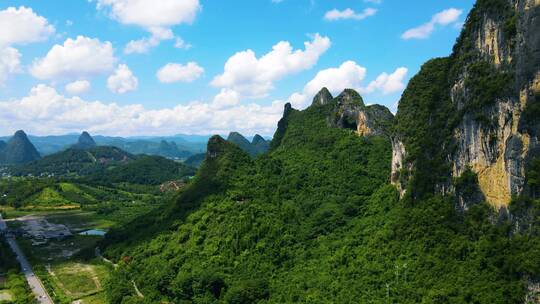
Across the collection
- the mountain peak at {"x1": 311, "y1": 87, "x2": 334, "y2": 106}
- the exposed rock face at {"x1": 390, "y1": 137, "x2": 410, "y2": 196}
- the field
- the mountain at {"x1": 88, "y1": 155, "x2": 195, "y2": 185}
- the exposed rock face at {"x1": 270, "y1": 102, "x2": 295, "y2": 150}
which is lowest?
the field

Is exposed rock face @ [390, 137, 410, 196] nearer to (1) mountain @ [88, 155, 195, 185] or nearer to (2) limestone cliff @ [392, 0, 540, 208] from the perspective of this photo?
(2) limestone cliff @ [392, 0, 540, 208]

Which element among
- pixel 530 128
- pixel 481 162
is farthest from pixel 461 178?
pixel 530 128

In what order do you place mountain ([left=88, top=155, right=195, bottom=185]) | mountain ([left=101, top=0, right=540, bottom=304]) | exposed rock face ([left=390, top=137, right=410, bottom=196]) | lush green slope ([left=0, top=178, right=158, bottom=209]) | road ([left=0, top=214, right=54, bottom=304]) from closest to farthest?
mountain ([left=101, top=0, right=540, bottom=304]) < exposed rock face ([left=390, top=137, right=410, bottom=196]) < road ([left=0, top=214, right=54, bottom=304]) < lush green slope ([left=0, top=178, right=158, bottom=209]) < mountain ([left=88, top=155, right=195, bottom=185])

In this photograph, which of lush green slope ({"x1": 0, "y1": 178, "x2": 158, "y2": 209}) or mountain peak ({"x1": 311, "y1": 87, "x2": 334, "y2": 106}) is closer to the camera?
mountain peak ({"x1": 311, "y1": 87, "x2": 334, "y2": 106})

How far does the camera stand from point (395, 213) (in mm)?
47156

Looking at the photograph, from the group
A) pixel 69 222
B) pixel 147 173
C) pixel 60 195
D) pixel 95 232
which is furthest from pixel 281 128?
pixel 147 173

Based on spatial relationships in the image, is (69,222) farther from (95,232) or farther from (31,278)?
(31,278)

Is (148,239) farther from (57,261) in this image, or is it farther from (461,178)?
(461,178)

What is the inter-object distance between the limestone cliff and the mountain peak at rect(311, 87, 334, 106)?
43113mm

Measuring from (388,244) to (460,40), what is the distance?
20917 millimetres

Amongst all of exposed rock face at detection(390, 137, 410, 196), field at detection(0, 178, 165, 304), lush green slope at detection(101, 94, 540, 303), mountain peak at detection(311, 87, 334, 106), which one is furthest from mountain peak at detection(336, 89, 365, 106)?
field at detection(0, 178, 165, 304)

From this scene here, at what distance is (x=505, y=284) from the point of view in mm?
32531

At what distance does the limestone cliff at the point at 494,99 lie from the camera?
33219 millimetres

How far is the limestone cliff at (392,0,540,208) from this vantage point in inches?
1308
